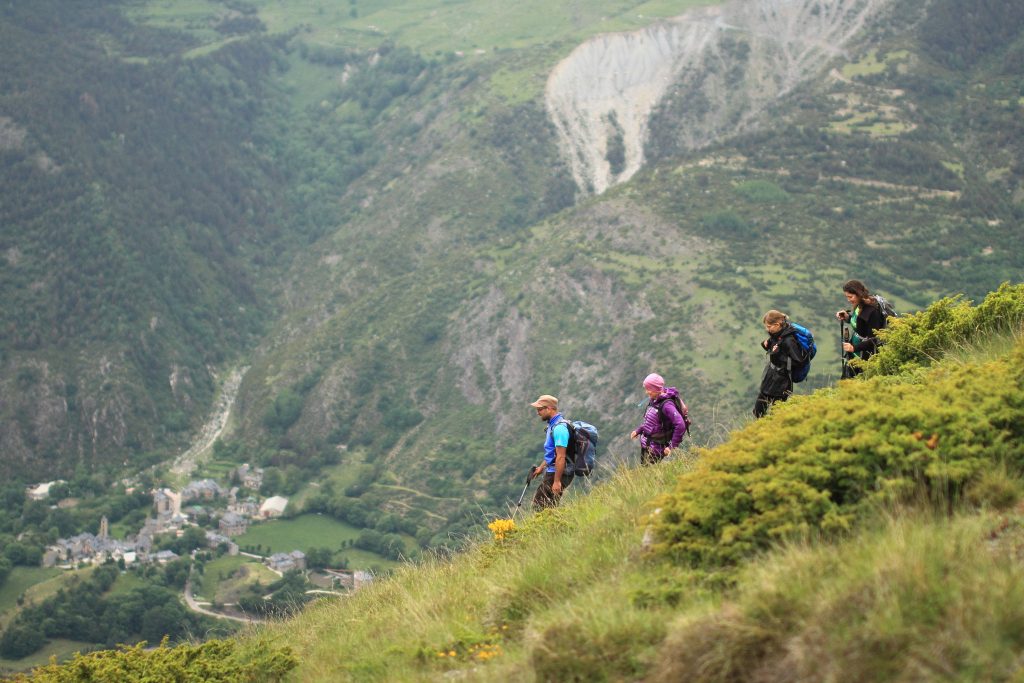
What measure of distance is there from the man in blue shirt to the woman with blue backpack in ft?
7.64

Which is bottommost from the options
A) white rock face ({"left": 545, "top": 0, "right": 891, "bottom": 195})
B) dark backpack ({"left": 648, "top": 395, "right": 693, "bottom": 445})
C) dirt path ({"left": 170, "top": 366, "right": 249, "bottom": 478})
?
dirt path ({"left": 170, "top": 366, "right": 249, "bottom": 478})

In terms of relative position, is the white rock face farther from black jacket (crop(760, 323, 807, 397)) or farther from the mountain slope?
black jacket (crop(760, 323, 807, 397))

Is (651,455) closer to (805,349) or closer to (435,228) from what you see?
(805,349)

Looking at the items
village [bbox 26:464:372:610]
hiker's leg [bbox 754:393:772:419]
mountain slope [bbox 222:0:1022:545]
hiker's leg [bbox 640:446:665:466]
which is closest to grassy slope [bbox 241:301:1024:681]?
hiker's leg [bbox 640:446:665:466]

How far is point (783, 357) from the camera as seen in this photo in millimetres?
13789

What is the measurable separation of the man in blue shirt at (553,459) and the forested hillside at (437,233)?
1351 inches

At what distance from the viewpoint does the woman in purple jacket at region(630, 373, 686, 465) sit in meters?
13.9

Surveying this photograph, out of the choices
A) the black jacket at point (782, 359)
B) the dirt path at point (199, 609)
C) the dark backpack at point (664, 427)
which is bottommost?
the dirt path at point (199, 609)

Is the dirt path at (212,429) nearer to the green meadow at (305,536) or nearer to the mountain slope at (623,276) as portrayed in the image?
the mountain slope at (623,276)

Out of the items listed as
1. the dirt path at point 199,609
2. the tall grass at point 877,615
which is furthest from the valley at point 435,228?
the tall grass at point 877,615

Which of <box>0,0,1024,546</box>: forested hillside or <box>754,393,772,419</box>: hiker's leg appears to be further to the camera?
<box>0,0,1024,546</box>: forested hillside

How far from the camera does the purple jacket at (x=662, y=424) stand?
14.0m

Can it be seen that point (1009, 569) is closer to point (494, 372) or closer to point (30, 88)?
point (494, 372)

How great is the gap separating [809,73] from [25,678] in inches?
4172
